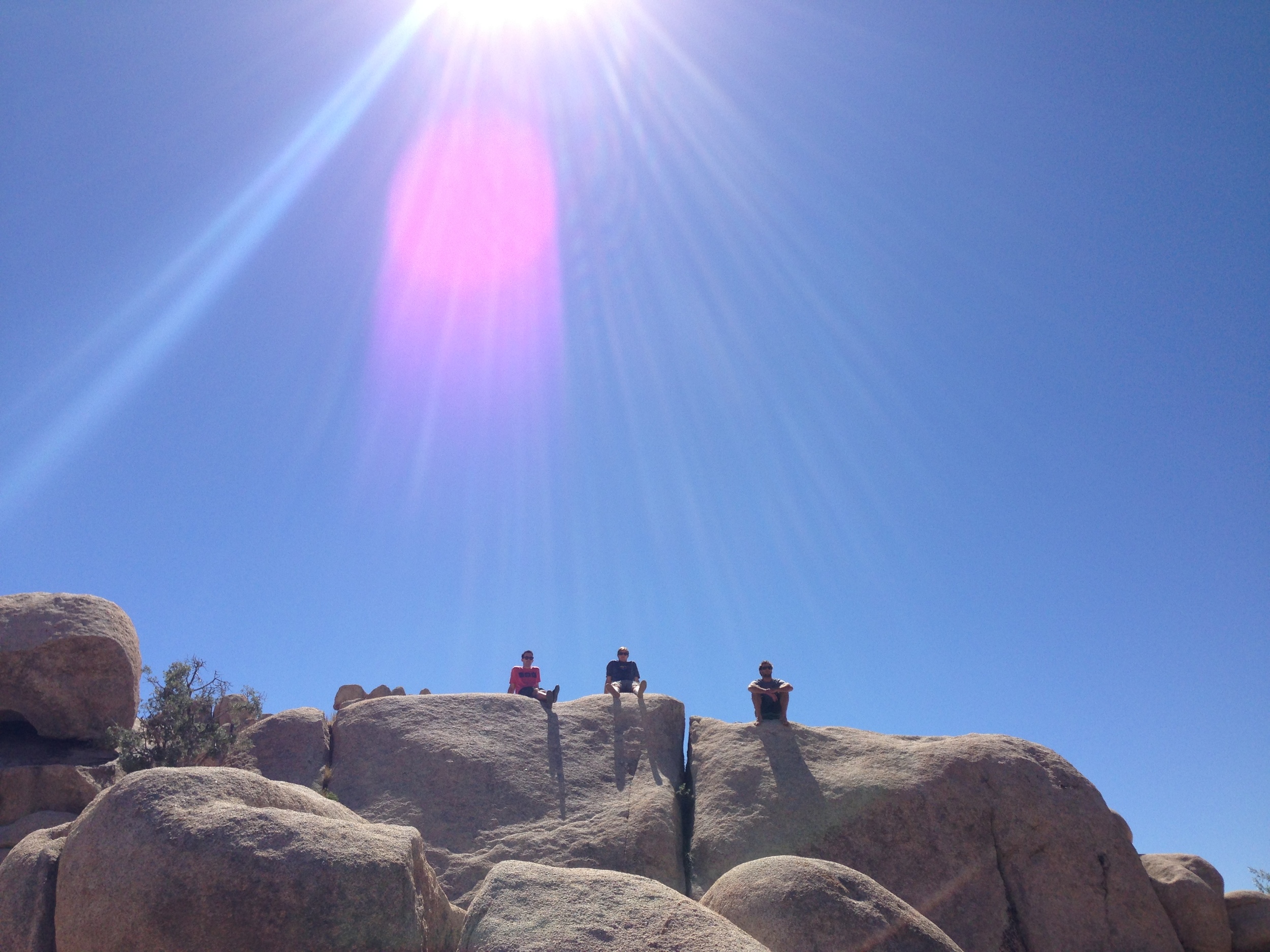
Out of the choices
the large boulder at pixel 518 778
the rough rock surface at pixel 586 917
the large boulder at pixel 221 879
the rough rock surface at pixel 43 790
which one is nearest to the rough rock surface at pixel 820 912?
the rough rock surface at pixel 586 917

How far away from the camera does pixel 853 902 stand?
25.1ft

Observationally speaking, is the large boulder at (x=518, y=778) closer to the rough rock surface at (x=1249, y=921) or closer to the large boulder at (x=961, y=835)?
the large boulder at (x=961, y=835)

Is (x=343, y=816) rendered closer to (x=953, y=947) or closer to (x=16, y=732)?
(x=953, y=947)

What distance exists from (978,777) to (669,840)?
512cm

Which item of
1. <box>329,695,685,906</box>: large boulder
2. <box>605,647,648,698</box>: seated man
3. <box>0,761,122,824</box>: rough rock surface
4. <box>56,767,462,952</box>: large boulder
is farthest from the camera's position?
<box>605,647,648,698</box>: seated man

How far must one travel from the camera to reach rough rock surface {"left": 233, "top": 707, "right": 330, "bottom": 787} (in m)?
14.4

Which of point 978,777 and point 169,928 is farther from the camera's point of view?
point 978,777

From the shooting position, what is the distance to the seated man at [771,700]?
15.5 m

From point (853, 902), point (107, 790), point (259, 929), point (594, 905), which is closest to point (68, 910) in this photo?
point (107, 790)

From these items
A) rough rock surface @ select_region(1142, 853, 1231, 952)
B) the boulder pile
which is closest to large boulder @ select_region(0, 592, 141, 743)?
the boulder pile

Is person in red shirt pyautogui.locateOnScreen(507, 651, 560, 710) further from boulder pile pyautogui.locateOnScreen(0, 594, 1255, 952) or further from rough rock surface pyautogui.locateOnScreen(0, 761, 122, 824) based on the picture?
rough rock surface pyautogui.locateOnScreen(0, 761, 122, 824)

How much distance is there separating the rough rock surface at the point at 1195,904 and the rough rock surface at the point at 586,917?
10.3m

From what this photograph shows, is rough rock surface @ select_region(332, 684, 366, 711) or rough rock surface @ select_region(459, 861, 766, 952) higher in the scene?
rough rock surface @ select_region(332, 684, 366, 711)

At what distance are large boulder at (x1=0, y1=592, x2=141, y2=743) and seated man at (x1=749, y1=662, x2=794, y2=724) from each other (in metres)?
10.6
